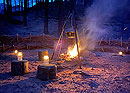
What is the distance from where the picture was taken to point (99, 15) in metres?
23.8

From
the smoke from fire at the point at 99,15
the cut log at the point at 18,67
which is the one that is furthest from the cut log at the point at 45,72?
the smoke from fire at the point at 99,15

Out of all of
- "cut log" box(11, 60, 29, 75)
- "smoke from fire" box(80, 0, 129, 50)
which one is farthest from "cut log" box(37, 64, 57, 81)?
"smoke from fire" box(80, 0, 129, 50)

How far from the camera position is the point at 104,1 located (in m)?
26.2

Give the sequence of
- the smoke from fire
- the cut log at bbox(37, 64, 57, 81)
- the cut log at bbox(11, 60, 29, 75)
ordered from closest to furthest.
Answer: the cut log at bbox(37, 64, 57, 81) < the cut log at bbox(11, 60, 29, 75) < the smoke from fire

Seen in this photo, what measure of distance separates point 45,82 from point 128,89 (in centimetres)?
259

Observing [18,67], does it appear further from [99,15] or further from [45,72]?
[99,15]

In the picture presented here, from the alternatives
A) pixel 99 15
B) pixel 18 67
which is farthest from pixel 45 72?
pixel 99 15

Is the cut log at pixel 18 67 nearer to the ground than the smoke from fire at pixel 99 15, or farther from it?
nearer to the ground

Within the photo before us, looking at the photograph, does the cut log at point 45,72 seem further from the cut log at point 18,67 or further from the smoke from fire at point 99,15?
the smoke from fire at point 99,15

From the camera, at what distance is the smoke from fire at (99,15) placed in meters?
20.3

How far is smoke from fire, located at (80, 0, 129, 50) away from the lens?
2030 cm

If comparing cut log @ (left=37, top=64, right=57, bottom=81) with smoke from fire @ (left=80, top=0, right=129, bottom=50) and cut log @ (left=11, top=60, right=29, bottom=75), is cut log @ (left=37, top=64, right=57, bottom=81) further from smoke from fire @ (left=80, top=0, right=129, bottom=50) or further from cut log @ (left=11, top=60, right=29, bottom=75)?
smoke from fire @ (left=80, top=0, right=129, bottom=50)

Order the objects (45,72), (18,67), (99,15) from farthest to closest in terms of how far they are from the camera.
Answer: (99,15)
(18,67)
(45,72)

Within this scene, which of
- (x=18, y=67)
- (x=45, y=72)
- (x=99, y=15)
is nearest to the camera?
(x=45, y=72)
